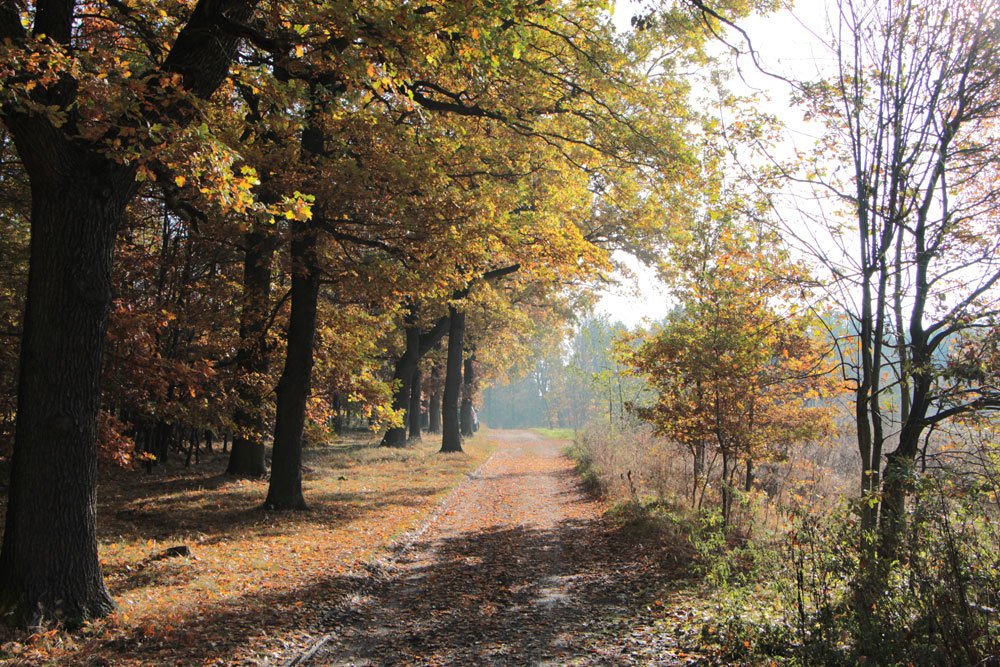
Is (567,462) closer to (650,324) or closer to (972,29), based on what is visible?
(650,324)

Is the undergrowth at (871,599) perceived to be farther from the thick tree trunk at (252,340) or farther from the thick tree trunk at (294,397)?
the thick tree trunk at (252,340)

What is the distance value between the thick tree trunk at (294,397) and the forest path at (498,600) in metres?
2.82

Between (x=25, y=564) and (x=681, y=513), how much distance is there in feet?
30.1

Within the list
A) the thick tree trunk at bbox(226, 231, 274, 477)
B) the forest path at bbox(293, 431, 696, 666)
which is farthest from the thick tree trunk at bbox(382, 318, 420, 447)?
the forest path at bbox(293, 431, 696, 666)

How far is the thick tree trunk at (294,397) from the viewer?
39.2 feet

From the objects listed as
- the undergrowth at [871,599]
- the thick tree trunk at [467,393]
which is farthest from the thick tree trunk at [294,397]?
the thick tree trunk at [467,393]

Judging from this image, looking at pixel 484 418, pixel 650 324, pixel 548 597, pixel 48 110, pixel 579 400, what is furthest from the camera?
pixel 484 418

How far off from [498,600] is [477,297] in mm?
9753

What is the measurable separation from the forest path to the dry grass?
0.48 m

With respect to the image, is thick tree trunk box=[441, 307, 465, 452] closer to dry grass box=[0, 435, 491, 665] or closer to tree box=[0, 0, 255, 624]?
dry grass box=[0, 435, 491, 665]

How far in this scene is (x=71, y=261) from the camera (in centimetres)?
558

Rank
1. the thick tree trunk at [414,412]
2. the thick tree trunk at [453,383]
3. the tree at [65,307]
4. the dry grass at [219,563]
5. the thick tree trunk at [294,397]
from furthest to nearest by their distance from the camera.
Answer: the thick tree trunk at [414,412] < the thick tree trunk at [453,383] < the thick tree trunk at [294,397] < the tree at [65,307] < the dry grass at [219,563]

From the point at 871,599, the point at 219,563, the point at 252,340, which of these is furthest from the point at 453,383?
the point at 871,599

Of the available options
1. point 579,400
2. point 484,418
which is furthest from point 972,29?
point 484,418
